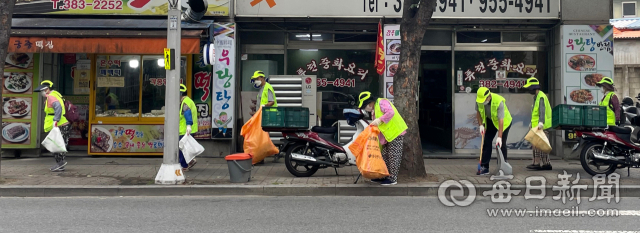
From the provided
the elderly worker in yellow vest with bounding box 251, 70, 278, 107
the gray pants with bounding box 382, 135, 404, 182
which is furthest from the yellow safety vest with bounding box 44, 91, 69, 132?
the gray pants with bounding box 382, 135, 404, 182

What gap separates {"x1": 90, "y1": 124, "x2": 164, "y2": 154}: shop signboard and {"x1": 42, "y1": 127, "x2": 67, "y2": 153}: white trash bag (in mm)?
2317

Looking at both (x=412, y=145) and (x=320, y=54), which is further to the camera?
(x=320, y=54)

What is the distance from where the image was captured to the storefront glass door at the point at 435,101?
13.0m

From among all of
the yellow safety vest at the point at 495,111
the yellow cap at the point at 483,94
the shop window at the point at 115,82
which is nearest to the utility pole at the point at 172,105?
the shop window at the point at 115,82

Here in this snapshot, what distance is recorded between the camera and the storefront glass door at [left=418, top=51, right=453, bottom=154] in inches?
511

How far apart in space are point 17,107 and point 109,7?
312cm

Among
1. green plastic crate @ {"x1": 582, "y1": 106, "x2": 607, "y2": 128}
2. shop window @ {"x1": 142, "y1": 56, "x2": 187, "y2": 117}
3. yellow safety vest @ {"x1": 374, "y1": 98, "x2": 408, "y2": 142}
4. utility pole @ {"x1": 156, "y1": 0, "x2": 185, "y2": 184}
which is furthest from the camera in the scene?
shop window @ {"x1": 142, "y1": 56, "x2": 187, "y2": 117}

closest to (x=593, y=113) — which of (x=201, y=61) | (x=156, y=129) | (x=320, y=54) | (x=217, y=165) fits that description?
(x=320, y=54)

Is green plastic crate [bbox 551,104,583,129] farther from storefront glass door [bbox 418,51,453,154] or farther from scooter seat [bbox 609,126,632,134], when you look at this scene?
storefront glass door [bbox 418,51,453,154]

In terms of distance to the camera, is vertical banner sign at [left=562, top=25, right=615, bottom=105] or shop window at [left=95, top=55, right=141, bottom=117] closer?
vertical banner sign at [left=562, top=25, right=615, bottom=105]

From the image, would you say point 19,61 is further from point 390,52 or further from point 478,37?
point 478,37

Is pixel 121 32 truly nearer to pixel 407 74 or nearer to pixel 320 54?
pixel 320 54

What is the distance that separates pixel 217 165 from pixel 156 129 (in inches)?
79.7

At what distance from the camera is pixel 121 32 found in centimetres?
1101
